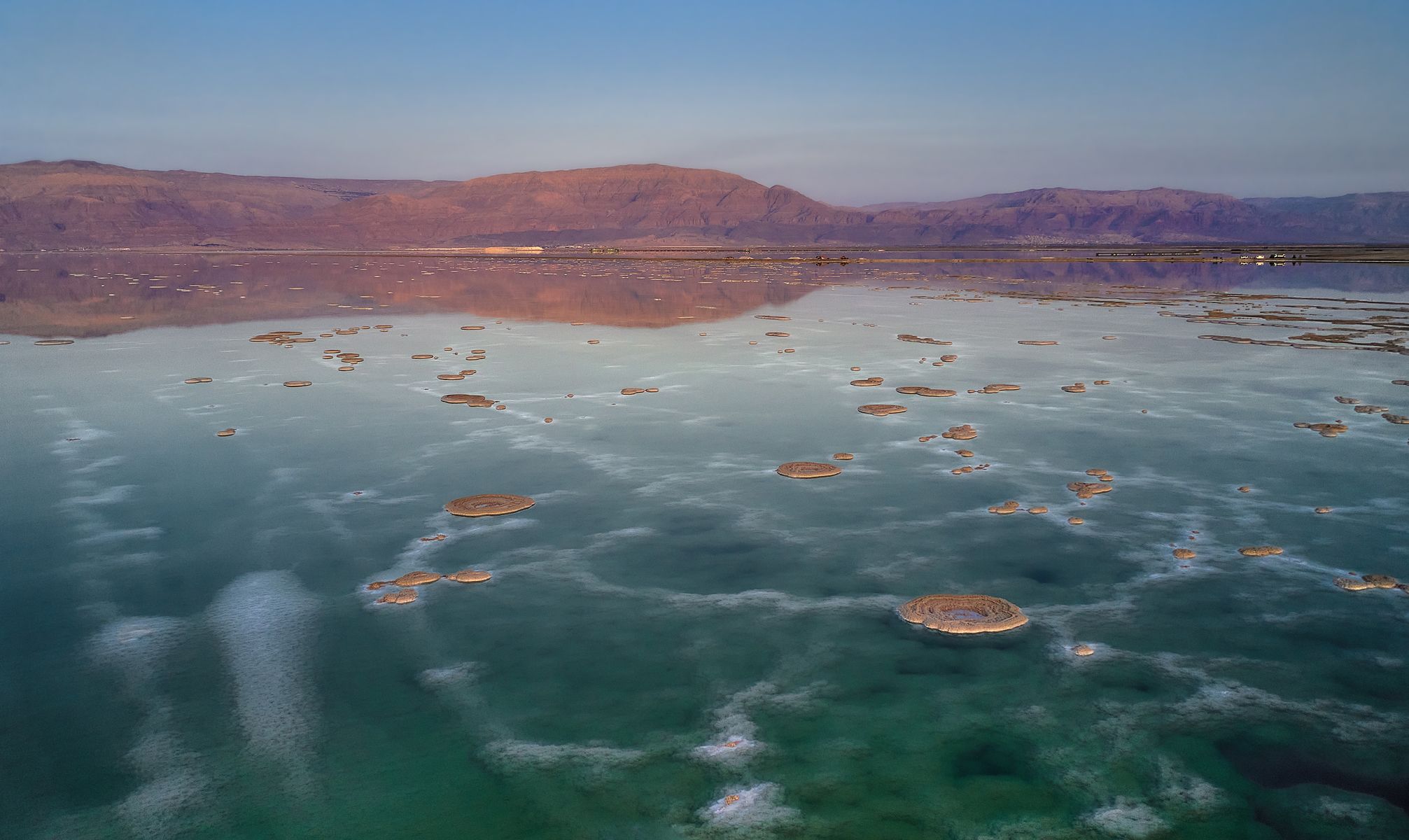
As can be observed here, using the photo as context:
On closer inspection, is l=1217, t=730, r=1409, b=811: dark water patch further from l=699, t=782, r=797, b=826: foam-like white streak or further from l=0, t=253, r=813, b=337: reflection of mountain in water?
l=0, t=253, r=813, b=337: reflection of mountain in water

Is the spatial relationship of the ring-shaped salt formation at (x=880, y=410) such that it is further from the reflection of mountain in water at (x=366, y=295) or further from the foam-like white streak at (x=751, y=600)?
the reflection of mountain in water at (x=366, y=295)

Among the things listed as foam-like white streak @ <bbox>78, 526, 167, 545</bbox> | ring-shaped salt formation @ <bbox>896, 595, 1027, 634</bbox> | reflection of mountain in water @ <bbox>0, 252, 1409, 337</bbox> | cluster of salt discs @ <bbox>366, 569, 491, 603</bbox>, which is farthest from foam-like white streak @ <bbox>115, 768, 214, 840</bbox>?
reflection of mountain in water @ <bbox>0, 252, 1409, 337</bbox>

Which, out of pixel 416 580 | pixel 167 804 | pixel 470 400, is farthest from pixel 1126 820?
pixel 470 400

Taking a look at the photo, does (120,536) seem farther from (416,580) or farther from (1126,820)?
(1126,820)

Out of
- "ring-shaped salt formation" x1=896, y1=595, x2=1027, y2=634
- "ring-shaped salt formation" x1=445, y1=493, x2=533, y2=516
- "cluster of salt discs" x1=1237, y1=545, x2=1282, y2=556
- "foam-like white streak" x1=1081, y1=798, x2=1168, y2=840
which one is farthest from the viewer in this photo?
"ring-shaped salt formation" x1=445, y1=493, x2=533, y2=516

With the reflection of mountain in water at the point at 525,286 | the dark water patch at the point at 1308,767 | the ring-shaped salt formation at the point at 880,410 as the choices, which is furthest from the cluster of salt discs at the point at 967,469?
the reflection of mountain in water at the point at 525,286

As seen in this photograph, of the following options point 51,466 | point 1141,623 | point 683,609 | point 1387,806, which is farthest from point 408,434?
point 1387,806
